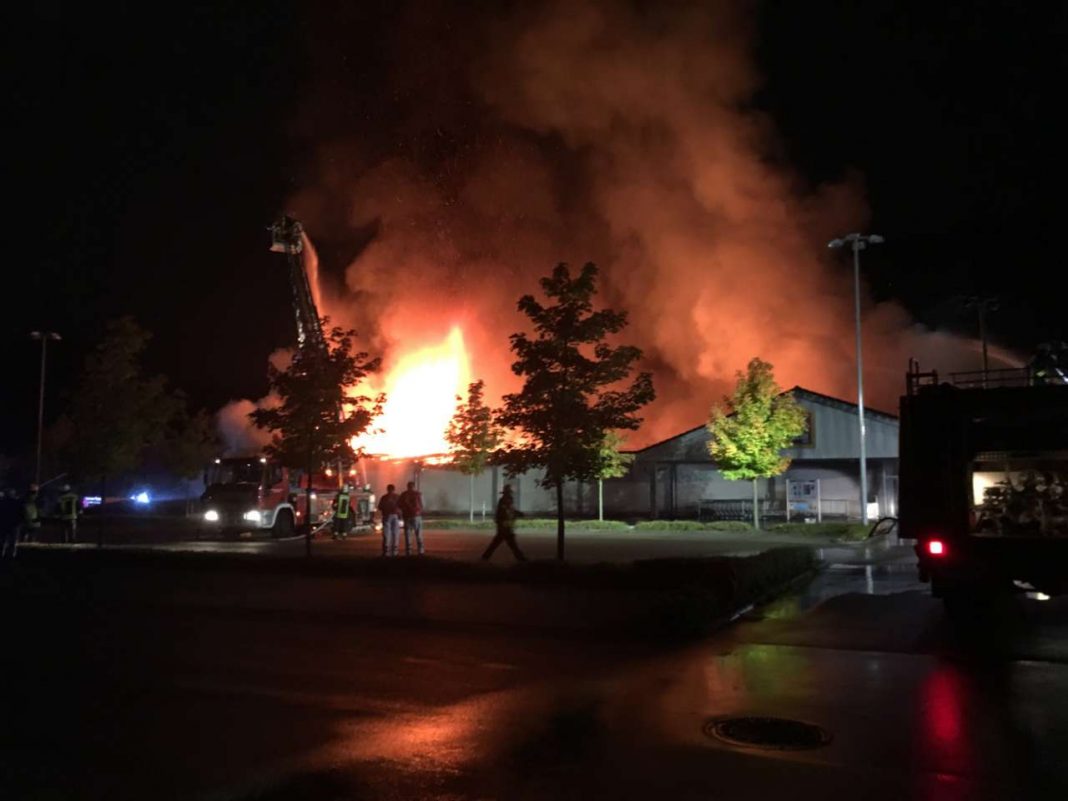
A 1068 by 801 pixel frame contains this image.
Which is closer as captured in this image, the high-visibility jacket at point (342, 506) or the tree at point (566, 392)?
the tree at point (566, 392)

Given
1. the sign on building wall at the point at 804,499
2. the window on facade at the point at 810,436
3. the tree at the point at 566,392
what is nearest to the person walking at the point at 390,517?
the tree at the point at 566,392

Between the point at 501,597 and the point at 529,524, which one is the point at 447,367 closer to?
the point at 529,524

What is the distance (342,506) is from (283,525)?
2.85 m

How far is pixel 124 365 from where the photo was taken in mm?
38750

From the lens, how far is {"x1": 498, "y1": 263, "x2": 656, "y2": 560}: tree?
1599 centimetres

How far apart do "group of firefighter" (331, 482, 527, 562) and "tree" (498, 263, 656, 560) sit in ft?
2.74

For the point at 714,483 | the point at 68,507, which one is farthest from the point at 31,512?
the point at 714,483

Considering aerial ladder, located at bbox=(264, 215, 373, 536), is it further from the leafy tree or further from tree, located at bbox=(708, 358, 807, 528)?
tree, located at bbox=(708, 358, 807, 528)

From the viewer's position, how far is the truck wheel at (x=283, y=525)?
25.7 m

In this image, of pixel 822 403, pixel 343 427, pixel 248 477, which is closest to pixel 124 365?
pixel 248 477

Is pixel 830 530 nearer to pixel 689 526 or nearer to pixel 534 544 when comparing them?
pixel 689 526

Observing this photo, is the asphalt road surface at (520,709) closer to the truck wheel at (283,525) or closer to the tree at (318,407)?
the tree at (318,407)

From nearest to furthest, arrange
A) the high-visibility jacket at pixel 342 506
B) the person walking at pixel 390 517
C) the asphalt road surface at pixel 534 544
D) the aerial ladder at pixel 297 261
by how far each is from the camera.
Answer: the person walking at pixel 390 517
the asphalt road surface at pixel 534 544
the high-visibility jacket at pixel 342 506
the aerial ladder at pixel 297 261

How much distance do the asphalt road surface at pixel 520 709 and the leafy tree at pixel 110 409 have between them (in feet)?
95.5
